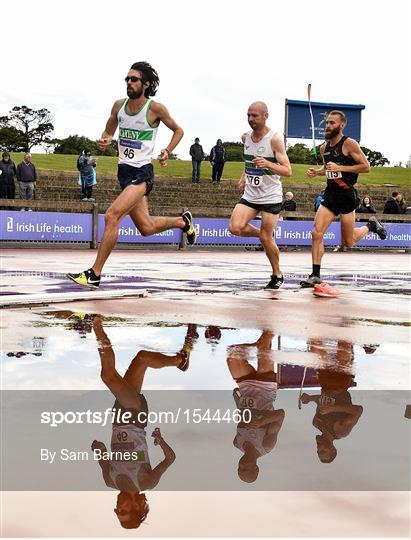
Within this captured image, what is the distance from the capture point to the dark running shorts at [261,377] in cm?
464

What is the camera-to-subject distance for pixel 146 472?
289 centimetres

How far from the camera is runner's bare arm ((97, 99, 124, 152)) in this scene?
9.47 m

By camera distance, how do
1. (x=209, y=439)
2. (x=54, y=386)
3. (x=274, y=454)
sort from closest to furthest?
(x=274, y=454) → (x=209, y=439) → (x=54, y=386)

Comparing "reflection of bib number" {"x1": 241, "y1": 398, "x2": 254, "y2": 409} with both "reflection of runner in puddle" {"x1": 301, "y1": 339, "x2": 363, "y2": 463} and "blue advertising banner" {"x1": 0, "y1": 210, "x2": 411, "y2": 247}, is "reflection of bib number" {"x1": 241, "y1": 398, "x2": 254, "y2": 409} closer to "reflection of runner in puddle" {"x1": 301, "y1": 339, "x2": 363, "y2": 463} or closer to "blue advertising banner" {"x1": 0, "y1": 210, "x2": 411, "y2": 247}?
"reflection of runner in puddle" {"x1": 301, "y1": 339, "x2": 363, "y2": 463}

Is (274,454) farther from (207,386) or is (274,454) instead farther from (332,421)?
(207,386)

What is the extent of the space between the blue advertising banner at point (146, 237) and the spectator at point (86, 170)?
175 inches

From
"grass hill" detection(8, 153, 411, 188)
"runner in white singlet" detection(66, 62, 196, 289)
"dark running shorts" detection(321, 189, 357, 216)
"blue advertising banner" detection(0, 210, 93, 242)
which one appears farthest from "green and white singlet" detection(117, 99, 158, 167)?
"grass hill" detection(8, 153, 411, 188)

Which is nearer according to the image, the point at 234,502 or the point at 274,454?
the point at 234,502

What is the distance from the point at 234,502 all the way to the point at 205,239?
1037 inches

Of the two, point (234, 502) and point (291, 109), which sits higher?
point (291, 109)

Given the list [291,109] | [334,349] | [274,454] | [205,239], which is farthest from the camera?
[291,109]

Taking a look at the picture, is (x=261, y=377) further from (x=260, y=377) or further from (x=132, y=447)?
(x=132, y=447)

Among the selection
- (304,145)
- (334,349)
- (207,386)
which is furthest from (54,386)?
(304,145)

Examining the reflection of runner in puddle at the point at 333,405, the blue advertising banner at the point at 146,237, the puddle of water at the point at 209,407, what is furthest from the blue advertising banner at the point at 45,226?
the reflection of runner in puddle at the point at 333,405
